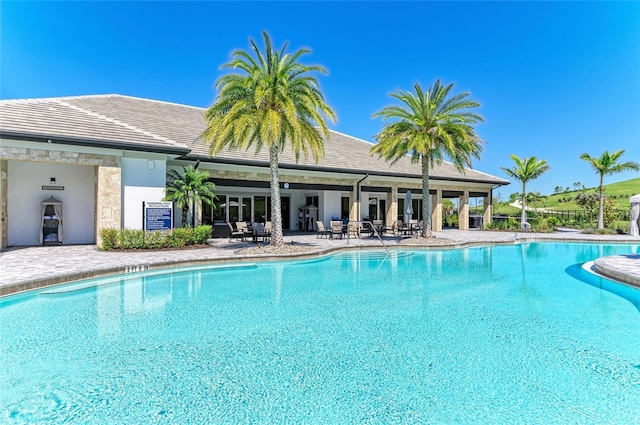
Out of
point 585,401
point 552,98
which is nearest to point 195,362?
point 585,401

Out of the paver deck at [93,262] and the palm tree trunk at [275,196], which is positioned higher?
the palm tree trunk at [275,196]

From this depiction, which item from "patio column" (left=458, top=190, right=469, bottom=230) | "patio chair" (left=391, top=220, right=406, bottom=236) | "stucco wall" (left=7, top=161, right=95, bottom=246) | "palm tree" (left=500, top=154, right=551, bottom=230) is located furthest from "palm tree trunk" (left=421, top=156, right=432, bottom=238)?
"stucco wall" (left=7, top=161, right=95, bottom=246)

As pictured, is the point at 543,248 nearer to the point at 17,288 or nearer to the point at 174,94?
the point at 17,288

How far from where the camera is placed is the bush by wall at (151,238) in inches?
490

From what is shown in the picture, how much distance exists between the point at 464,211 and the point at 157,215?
22.8m

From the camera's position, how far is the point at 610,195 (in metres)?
75.7

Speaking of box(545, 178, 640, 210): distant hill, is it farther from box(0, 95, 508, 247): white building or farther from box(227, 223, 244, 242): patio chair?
box(227, 223, 244, 242): patio chair

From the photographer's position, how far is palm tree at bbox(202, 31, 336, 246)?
12.5 m

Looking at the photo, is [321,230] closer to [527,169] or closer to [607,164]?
[527,169]

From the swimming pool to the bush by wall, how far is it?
4147 millimetres

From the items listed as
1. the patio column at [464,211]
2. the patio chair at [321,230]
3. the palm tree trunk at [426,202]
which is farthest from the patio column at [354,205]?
the patio column at [464,211]

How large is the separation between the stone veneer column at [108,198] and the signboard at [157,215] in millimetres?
965

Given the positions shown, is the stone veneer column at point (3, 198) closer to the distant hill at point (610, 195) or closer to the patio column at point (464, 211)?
the patio column at point (464, 211)

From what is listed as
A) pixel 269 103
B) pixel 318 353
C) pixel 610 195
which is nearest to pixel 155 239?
pixel 269 103
